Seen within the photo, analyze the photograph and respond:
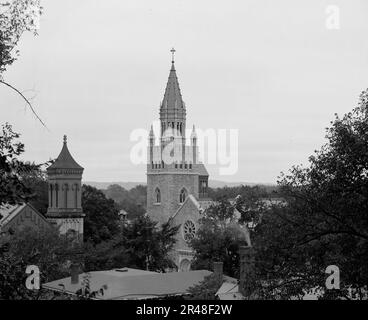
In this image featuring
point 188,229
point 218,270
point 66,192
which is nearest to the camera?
point 218,270

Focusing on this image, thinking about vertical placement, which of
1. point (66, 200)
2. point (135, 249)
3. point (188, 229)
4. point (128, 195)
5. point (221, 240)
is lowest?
point (135, 249)

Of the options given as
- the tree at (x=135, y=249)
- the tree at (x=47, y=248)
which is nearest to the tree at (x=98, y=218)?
the tree at (x=135, y=249)

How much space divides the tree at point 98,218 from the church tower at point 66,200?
2.12 m

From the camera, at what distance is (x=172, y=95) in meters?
47.9

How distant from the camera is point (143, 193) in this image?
9794cm

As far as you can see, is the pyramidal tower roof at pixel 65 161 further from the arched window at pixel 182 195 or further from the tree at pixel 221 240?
the arched window at pixel 182 195

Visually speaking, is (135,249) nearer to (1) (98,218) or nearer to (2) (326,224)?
(1) (98,218)

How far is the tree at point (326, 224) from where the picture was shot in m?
12.0

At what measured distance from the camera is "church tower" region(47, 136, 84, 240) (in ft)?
123

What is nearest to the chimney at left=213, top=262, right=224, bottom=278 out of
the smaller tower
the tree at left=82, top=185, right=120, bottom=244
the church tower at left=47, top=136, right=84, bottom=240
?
the church tower at left=47, top=136, right=84, bottom=240

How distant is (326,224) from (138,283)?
12.6m

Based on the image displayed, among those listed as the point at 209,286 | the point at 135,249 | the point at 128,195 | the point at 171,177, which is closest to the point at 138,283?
the point at 209,286

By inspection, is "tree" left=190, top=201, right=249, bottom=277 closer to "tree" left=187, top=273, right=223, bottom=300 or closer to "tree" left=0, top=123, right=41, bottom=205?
"tree" left=187, top=273, right=223, bottom=300
